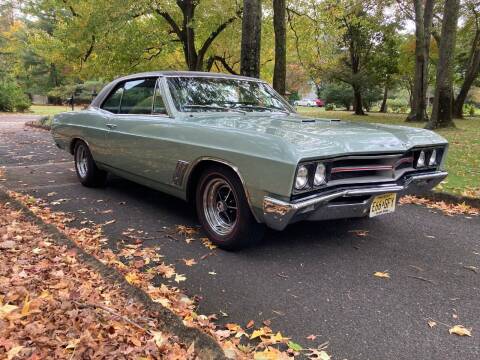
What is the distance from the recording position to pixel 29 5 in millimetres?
20922

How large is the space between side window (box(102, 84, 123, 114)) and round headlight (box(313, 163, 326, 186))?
10.5ft

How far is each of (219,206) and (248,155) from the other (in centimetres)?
79

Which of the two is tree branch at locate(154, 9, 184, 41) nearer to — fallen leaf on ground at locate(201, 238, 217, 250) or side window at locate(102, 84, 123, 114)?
side window at locate(102, 84, 123, 114)

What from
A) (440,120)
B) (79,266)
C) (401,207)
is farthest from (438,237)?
(440,120)

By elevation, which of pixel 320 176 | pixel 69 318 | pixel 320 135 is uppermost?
pixel 320 135

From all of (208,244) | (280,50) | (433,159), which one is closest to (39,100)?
(280,50)

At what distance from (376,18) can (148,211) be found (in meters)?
26.1

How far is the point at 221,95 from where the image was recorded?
4.74 m

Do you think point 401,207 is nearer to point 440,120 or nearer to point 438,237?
point 438,237

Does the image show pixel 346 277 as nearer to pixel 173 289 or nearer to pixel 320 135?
pixel 320 135

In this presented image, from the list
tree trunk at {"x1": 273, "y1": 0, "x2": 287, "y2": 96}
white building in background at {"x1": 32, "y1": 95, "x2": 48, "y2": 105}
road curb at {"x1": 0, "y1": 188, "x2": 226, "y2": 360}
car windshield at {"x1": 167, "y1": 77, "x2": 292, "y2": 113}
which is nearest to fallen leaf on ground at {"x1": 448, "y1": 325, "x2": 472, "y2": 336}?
road curb at {"x1": 0, "y1": 188, "x2": 226, "y2": 360}

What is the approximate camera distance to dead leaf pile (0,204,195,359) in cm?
212

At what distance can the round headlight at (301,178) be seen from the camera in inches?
121

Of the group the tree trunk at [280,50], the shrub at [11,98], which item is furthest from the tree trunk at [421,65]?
the shrub at [11,98]
